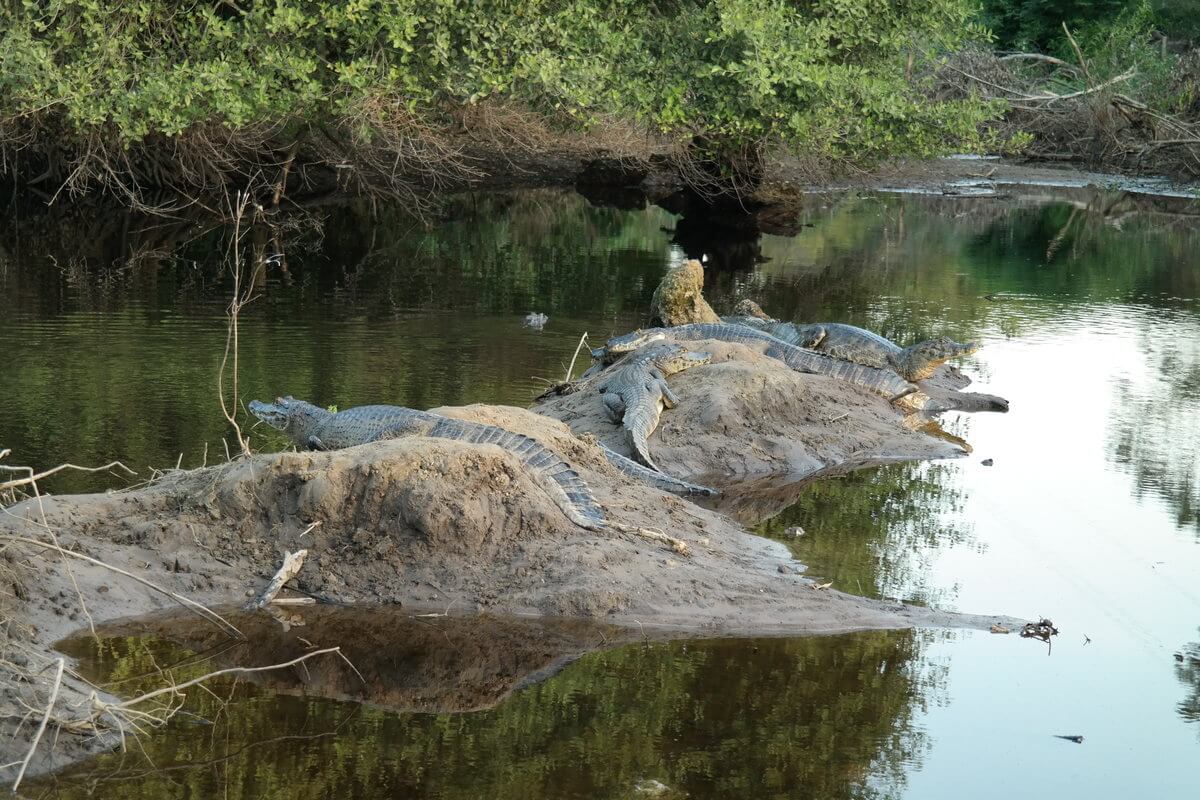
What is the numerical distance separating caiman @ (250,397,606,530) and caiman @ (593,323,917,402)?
3.54 metres

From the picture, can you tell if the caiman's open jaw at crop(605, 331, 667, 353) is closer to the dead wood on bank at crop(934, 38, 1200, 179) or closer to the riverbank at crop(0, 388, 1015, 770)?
the riverbank at crop(0, 388, 1015, 770)

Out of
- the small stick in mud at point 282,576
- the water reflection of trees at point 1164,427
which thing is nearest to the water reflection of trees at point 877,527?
the water reflection of trees at point 1164,427

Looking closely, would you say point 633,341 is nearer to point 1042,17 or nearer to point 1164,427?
point 1164,427

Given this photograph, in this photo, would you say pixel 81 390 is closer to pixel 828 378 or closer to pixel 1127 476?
pixel 828 378

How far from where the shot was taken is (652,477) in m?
7.96

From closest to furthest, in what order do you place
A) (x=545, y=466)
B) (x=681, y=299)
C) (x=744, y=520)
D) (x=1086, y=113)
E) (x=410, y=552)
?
(x=410, y=552) < (x=545, y=466) < (x=744, y=520) < (x=681, y=299) < (x=1086, y=113)

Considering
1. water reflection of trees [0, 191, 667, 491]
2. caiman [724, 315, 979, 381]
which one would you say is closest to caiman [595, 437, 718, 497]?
water reflection of trees [0, 191, 667, 491]

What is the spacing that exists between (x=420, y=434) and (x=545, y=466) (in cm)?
80

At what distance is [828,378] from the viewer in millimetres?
10797

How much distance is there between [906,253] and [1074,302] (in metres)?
4.29

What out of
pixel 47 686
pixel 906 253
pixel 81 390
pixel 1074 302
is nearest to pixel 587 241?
pixel 906 253

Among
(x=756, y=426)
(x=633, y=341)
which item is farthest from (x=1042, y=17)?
(x=756, y=426)

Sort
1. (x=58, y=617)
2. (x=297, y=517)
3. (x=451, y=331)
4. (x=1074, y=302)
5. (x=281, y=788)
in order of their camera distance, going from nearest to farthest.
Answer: (x=281, y=788), (x=58, y=617), (x=297, y=517), (x=451, y=331), (x=1074, y=302)

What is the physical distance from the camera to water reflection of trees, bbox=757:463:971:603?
6.87 meters
